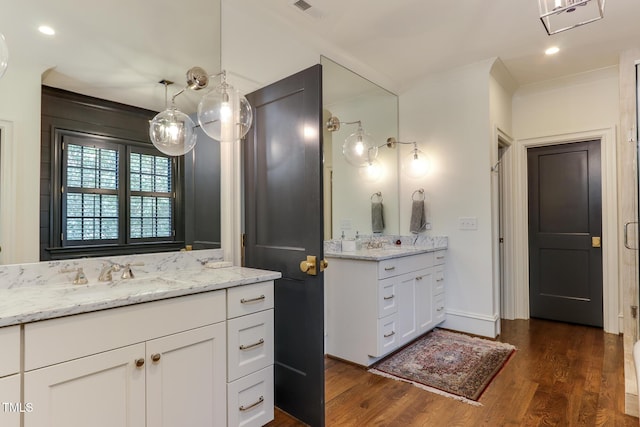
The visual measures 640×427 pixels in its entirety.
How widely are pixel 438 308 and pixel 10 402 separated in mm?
3246

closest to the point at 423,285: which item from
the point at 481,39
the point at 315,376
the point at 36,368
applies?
the point at 315,376

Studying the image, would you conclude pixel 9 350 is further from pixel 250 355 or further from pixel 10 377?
pixel 250 355

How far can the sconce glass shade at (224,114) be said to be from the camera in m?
2.03

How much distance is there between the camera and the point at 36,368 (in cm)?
110

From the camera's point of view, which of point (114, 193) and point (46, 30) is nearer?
point (46, 30)

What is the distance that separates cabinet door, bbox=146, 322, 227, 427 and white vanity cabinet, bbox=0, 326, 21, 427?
0.39 m

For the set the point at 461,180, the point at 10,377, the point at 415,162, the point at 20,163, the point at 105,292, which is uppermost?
the point at 415,162

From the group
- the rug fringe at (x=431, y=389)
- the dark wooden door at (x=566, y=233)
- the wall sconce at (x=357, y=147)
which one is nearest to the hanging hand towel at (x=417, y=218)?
the wall sconce at (x=357, y=147)

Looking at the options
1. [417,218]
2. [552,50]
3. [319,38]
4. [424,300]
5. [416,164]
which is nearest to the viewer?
[319,38]

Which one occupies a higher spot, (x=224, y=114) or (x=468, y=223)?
(x=224, y=114)

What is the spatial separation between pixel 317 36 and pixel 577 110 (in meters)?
2.93

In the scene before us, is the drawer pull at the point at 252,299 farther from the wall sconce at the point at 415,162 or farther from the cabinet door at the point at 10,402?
the wall sconce at the point at 415,162

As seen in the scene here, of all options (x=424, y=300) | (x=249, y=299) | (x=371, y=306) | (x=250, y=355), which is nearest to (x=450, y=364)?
(x=424, y=300)

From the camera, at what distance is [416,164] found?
12.7 ft
